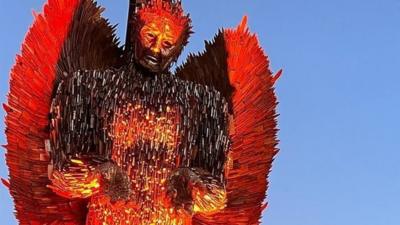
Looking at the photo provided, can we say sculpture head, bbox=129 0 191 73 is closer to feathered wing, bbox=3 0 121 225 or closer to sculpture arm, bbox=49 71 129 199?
sculpture arm, bbox=49 71 129 199

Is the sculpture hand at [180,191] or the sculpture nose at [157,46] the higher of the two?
the sculpture nose at [157,46]

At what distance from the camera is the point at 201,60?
25.0ft

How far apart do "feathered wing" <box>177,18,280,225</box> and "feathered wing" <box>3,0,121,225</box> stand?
3.83 feet

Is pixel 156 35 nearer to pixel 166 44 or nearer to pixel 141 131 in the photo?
pixel 166 44

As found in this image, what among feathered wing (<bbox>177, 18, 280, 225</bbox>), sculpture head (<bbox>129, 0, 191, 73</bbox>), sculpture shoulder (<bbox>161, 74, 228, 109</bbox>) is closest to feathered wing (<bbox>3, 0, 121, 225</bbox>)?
sculpture head (<bbox>129, 0, 191, 73</bbox>)

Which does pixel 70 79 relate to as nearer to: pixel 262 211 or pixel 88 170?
pixel 88 170

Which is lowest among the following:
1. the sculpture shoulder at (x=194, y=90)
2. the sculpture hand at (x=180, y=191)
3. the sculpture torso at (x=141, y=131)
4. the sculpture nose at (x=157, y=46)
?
the sculpture hand at (x=180, y=191)

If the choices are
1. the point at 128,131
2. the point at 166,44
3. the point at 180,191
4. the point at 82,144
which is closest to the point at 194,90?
the point at 166,44

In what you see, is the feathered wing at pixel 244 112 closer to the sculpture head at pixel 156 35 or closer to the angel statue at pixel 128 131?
the angel statue at pixel 128 131

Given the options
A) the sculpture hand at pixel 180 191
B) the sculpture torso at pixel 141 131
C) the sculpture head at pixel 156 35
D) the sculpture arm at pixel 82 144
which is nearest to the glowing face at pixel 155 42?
the sculpture head at pixel 156 35

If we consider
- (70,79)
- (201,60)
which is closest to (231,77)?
(201,60)

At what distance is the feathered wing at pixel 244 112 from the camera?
715 cm

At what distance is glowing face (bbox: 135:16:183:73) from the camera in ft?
22.9

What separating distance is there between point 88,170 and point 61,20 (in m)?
1.23
